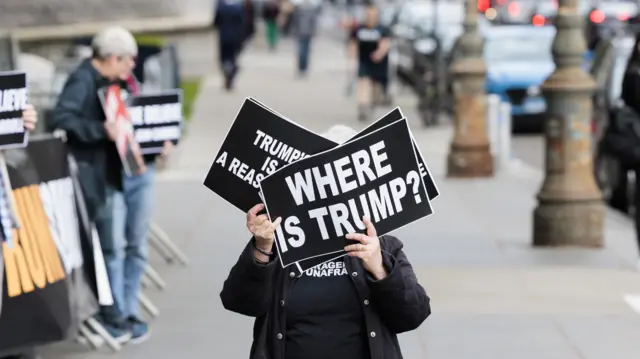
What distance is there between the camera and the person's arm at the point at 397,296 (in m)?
4.29

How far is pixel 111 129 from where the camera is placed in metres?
7.50

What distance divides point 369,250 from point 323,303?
266 millimetres

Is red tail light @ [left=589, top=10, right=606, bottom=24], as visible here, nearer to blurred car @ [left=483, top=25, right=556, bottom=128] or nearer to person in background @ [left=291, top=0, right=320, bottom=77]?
person in background @ [left=291, top=0, right=320, bottom=77]

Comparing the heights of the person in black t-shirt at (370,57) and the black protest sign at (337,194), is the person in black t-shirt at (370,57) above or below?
below

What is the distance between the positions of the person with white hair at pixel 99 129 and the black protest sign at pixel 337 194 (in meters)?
3.37

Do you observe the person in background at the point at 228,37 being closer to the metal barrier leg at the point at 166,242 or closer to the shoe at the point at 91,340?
the metal barrier leg at the point at 166,242

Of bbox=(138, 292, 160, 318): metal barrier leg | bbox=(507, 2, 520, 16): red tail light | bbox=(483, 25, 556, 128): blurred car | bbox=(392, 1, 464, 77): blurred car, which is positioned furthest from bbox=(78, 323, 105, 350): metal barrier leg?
bbox=(507, 2, 520, 16): red tail light

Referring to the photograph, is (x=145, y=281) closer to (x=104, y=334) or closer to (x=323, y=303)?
(x=104, y=334)

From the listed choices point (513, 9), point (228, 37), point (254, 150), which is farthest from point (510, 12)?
point (254, 150)

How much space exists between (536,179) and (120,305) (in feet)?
28.1

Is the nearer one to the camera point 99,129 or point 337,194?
point 337,194

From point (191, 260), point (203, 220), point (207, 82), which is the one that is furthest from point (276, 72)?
point (191, 260)

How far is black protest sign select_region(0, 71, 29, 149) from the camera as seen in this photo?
6.49 metres

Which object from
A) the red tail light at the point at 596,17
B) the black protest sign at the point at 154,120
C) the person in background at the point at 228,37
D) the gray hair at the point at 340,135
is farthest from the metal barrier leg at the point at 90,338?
the red tail light at the point at 596,17
